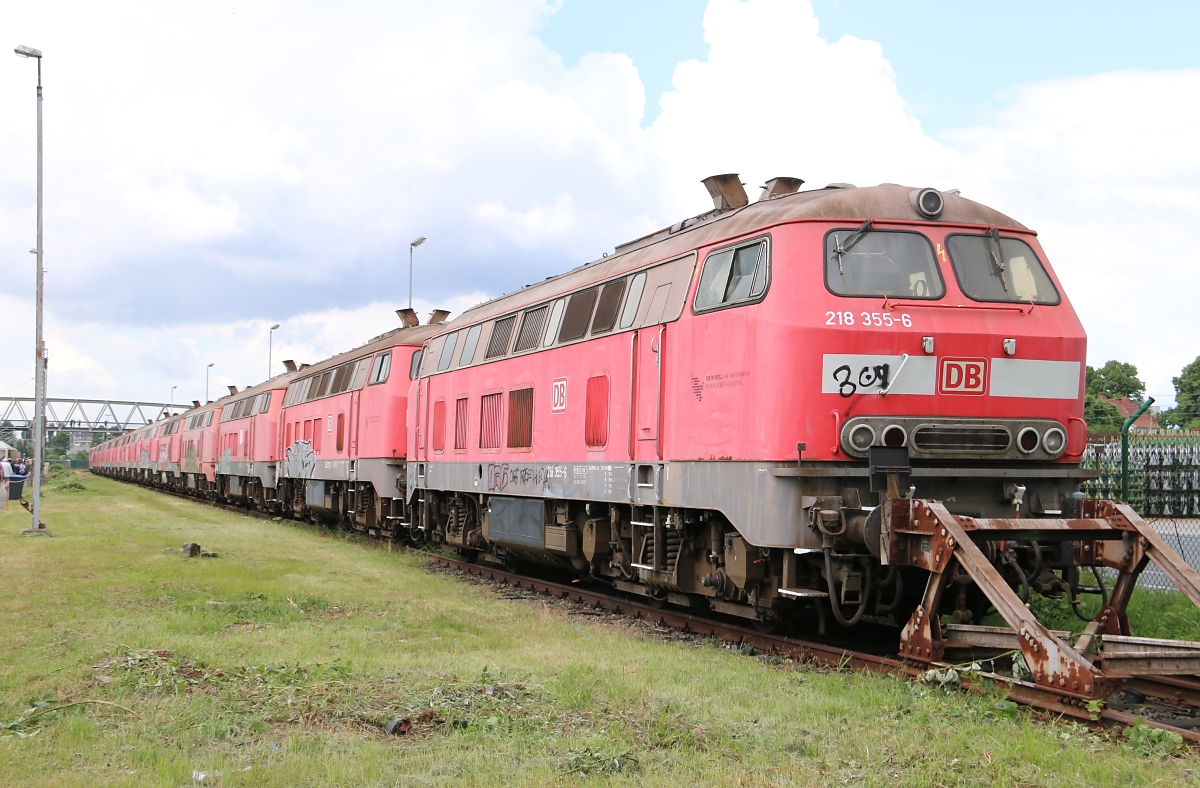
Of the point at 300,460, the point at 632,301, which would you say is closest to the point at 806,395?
the point at 632,301

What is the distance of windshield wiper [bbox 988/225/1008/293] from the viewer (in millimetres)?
9188

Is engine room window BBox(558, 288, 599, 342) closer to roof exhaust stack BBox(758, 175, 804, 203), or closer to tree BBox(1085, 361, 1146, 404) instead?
roof exhaust stack BBox(758, 175, 804, 203)

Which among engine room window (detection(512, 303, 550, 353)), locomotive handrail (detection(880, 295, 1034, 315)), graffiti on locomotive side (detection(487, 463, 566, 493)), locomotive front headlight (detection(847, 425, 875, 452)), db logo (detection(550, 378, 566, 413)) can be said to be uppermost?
engine room window (detection(512, 303, 550, 353))

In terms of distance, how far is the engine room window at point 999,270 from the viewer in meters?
9.08

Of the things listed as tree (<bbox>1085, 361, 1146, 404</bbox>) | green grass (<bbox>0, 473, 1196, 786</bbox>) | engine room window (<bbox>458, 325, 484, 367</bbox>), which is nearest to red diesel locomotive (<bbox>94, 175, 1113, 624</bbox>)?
green grass (<bbox>0, 473, 1196, 786</bbox>)

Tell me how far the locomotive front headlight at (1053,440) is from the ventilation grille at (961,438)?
323 millimetres

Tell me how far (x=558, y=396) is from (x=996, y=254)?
224 inches

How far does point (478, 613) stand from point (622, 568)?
1.72 metres

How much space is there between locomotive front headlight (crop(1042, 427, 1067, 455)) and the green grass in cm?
252

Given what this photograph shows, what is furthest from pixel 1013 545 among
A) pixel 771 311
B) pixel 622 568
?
pixel 622 568

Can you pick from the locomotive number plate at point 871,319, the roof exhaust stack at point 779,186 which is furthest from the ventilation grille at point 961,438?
the roof exhaust stack at point 779,186

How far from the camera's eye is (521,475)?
46.9ft

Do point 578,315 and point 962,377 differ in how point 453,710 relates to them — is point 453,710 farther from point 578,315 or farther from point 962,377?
point 578,315

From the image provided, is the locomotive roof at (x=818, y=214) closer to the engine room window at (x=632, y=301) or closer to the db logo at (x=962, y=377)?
the engine room window at (x=632, y=301)
